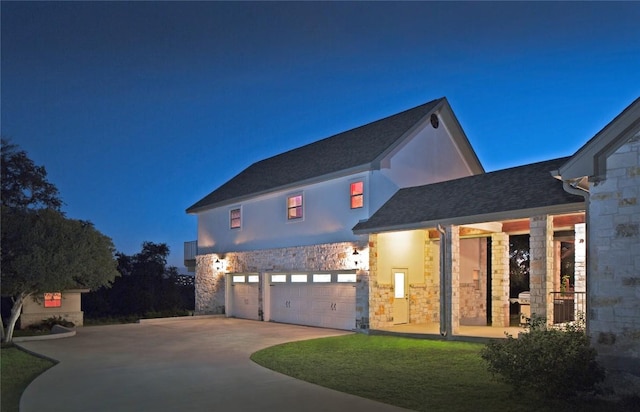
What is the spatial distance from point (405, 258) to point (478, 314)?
3393 millimetres

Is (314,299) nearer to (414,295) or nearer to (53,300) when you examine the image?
(414,295)

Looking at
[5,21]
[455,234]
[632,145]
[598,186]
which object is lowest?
[455,234]

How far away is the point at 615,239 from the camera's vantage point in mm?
10359

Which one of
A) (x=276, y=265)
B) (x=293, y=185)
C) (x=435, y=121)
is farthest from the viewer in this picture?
(x=276, y=265)

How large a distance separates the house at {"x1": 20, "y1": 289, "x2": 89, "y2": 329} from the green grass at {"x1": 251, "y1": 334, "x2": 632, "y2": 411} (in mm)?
12332

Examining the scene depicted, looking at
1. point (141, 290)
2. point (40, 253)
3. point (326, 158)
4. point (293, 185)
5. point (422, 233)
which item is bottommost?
point (141, 290)

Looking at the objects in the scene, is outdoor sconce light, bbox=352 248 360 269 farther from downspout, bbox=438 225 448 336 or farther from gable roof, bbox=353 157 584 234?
downspout, bbox=438 225 448 336

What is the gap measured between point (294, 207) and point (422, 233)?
17.6 feet

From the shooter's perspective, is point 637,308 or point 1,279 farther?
point 1,279

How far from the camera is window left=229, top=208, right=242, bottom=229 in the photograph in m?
26.5

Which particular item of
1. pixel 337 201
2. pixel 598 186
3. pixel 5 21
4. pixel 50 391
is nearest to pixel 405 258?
pixel 337 201

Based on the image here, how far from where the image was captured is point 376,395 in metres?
9.27

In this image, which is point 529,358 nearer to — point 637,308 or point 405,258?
point 637,308

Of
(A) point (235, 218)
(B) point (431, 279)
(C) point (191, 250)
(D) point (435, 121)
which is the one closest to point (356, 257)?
(B) point (431, 279)
